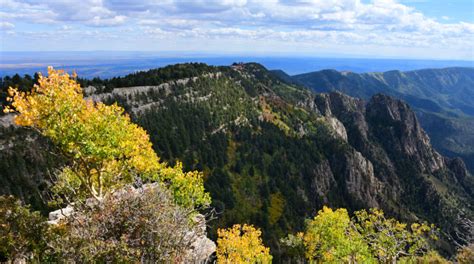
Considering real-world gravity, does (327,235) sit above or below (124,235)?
below

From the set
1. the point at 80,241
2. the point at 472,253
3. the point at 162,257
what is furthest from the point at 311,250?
the point at 80,241

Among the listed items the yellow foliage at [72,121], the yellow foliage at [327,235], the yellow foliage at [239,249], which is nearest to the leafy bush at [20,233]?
the yellow foliage at [72,121]

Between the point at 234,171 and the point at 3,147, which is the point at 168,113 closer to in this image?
the point at 234,171

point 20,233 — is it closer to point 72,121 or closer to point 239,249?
point 72,121

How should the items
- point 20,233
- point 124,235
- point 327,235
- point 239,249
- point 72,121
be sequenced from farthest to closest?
point 327,235
point 239,249
point 72,121
point 20,233
point 124,235

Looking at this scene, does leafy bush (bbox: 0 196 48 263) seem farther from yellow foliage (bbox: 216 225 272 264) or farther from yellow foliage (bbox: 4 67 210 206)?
yellow foliage (bbox: 216 225 272 264)

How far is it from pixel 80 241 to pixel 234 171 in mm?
150826

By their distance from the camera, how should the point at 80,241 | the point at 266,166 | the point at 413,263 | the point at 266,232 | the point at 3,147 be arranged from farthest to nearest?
the point at 266,166 → the point at 266,232 → the point at 3,147 → the point at 413,263 → the point at 80,241

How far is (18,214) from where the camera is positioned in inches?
989

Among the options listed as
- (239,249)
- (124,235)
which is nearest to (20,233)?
(124,235)

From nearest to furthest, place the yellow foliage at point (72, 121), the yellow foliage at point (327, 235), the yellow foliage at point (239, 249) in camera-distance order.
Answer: the yellow foliage at point (72, 121), the yellow foliage at point (239, 249), the yellow foliage at point (327, 235)

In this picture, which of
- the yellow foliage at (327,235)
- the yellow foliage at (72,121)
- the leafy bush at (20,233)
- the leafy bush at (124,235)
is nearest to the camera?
the leafy bush at (124,235)

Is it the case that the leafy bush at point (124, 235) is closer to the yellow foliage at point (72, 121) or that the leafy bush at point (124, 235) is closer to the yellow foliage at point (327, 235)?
the yellow foliage at point (72, 121)

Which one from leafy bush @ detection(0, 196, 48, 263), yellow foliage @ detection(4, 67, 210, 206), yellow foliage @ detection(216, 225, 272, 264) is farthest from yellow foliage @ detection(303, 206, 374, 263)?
leafy bush @ detection(0, 196, 48, 263)
